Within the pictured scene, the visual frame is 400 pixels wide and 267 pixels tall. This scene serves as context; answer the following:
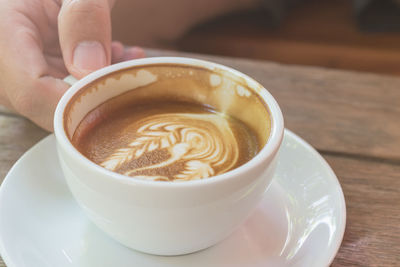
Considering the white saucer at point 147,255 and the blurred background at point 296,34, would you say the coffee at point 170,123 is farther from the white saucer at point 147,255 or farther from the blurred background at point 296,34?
the blurred background at point 296,34

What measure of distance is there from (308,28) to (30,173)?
1799mm

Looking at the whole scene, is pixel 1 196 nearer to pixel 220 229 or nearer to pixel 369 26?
pixel 220 229

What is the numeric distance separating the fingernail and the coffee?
0.27 feet

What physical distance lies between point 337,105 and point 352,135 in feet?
0.48

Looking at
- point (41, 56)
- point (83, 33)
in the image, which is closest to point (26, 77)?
point (41, 56)

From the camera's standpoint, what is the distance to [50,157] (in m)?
0.94

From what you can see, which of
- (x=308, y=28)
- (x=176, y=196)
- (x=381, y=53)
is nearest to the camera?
(x=176, y=196)

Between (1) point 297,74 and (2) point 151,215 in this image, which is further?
(1) point 297,74

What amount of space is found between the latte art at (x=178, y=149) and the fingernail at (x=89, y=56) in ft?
0.54

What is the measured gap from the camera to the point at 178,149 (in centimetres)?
84

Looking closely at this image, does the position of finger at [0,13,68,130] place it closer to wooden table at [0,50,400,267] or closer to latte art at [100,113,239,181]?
wooden table at [0,50,400,267]

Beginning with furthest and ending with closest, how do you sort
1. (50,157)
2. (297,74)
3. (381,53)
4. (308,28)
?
(308,28) → (381,53) → (297,74) → (50,157)

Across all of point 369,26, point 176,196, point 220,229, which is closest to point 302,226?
point 220,229

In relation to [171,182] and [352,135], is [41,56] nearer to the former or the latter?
[171,182]
